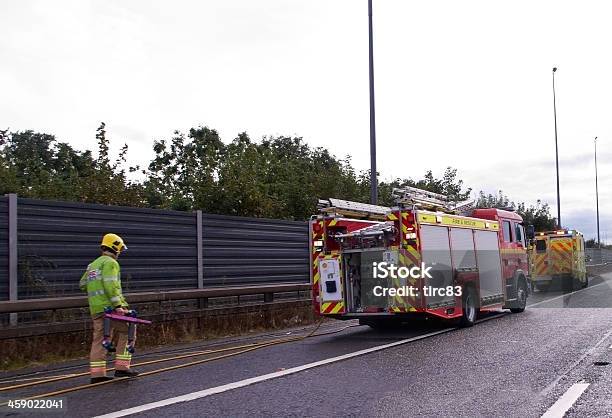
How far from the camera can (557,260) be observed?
28.1 metres

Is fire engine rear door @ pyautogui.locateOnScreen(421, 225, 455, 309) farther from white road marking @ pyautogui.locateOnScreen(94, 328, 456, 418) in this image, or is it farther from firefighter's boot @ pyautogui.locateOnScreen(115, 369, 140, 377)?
firefighter's boot @ pyautogui.locateOnScreen(115, 369, 140, 377)

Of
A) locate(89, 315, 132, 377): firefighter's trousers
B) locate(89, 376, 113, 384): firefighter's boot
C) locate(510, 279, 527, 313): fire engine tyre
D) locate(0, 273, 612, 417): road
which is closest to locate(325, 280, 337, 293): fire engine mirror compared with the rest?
locate(0, 273, 612, 417): road

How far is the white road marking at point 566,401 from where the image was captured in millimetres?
5895

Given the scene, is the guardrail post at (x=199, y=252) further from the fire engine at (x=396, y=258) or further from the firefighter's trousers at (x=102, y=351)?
the firefighter's trousers at (x=102, y=351)

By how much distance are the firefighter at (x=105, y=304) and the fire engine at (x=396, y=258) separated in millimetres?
5104

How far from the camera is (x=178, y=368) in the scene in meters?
8.92

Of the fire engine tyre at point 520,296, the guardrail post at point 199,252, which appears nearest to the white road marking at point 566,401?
the guardrail post at point 199,252

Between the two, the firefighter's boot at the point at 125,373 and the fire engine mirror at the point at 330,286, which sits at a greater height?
the fire engine mirror at the point at 330,286

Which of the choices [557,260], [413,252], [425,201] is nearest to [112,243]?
[413,252]

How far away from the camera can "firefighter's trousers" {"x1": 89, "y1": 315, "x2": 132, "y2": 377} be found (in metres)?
7.91

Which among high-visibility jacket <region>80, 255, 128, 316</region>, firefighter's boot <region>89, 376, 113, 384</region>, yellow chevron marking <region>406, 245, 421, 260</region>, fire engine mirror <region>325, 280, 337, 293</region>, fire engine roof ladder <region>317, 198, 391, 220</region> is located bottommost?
firefighter's boot <region>89, 376, 113, 384</region>

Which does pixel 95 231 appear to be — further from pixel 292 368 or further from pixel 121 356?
pixel 292 368

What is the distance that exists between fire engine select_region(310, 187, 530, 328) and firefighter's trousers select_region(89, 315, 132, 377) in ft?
16.7

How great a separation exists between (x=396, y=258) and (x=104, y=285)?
5783mm
